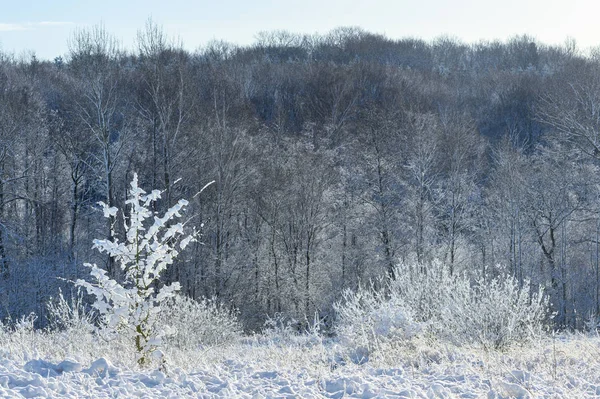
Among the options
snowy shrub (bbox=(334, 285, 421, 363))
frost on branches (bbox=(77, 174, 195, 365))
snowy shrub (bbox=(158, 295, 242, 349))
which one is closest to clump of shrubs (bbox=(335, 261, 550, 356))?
snowy shrub (bbox=(334, 285, 421, 363))

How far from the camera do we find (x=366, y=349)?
7.29 meters

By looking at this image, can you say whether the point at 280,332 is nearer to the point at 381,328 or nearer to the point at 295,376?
the point at 381,328

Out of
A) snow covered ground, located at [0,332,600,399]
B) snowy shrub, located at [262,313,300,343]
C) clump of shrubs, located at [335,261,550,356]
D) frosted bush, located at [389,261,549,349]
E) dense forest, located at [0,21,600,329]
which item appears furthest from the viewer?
dense forest, located at [0,21,600,329]

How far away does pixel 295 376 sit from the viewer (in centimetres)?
527

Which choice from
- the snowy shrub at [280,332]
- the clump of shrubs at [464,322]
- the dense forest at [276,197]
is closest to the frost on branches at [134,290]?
the clump of shrubs at [464,322]

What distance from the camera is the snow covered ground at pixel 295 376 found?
4.68m

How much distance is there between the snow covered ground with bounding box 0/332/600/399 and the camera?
468 centimetres

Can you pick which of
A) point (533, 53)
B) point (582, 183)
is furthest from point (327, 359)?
point (533, 53)

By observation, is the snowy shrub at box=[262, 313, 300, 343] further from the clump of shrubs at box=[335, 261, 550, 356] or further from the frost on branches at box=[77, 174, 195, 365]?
the frost on branches at box=[77, 174, 195, 365]

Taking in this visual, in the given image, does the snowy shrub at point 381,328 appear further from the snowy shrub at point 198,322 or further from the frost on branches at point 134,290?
the snowy shrub at point 198,322

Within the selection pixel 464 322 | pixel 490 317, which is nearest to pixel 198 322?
pixel 464 322

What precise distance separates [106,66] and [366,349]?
14379mm

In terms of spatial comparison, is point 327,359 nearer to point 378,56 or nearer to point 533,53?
point 378,56

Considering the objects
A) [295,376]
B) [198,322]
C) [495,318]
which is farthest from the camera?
[198,322]
